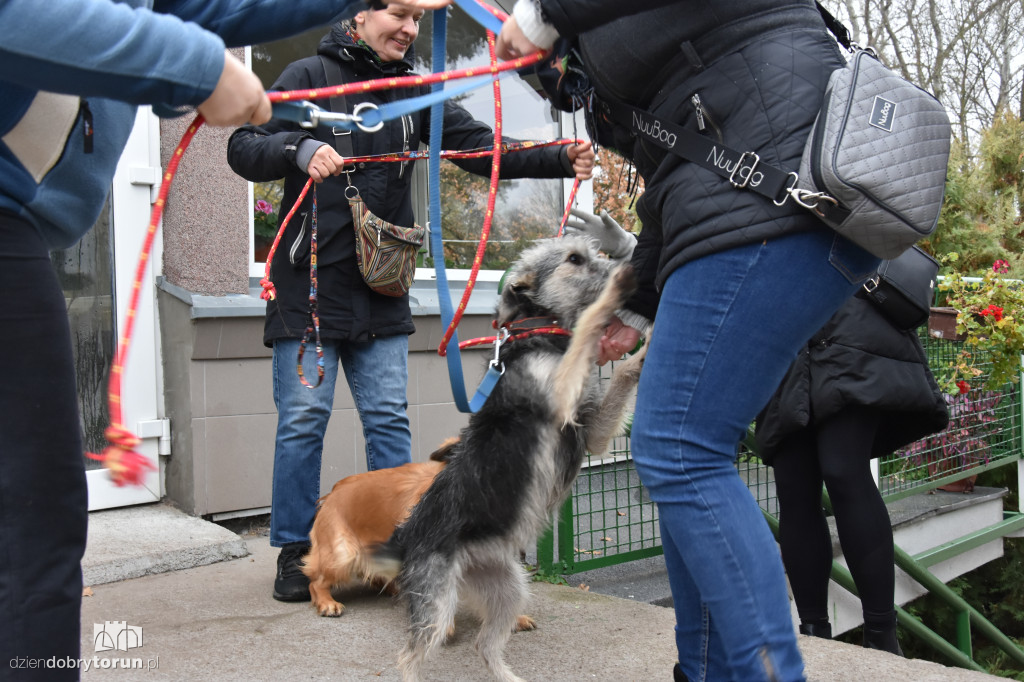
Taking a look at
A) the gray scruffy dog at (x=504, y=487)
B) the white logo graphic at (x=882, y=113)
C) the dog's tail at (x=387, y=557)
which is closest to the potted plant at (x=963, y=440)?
the gray scruffy dog at (x=504, y=487)

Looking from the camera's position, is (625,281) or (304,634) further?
(304,634)

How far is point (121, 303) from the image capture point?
4383mm

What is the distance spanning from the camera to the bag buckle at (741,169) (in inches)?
61.0

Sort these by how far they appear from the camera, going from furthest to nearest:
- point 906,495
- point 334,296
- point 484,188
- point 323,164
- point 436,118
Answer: point 484,188 < point 906,495 < point 334,296 < point 323,164 < point 436,118

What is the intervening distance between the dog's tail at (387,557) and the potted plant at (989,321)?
354cm

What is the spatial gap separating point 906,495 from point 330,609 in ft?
13.6

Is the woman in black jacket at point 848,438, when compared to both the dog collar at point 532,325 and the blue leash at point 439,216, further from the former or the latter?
the blue leash at point 439,216

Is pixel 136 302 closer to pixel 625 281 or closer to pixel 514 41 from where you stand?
pixel 514 41

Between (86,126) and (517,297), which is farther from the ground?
(86,126)

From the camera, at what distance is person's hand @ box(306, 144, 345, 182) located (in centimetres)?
282

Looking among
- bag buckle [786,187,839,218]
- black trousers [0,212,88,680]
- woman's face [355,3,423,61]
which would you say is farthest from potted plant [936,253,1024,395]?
black trousers [0,212,88,680]

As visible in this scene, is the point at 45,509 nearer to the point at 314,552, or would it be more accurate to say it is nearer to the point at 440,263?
the point at 440,263

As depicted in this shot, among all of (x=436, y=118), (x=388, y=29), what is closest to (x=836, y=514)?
(x=436, y=118)

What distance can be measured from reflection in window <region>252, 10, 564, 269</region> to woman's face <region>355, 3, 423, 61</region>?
242 cm
